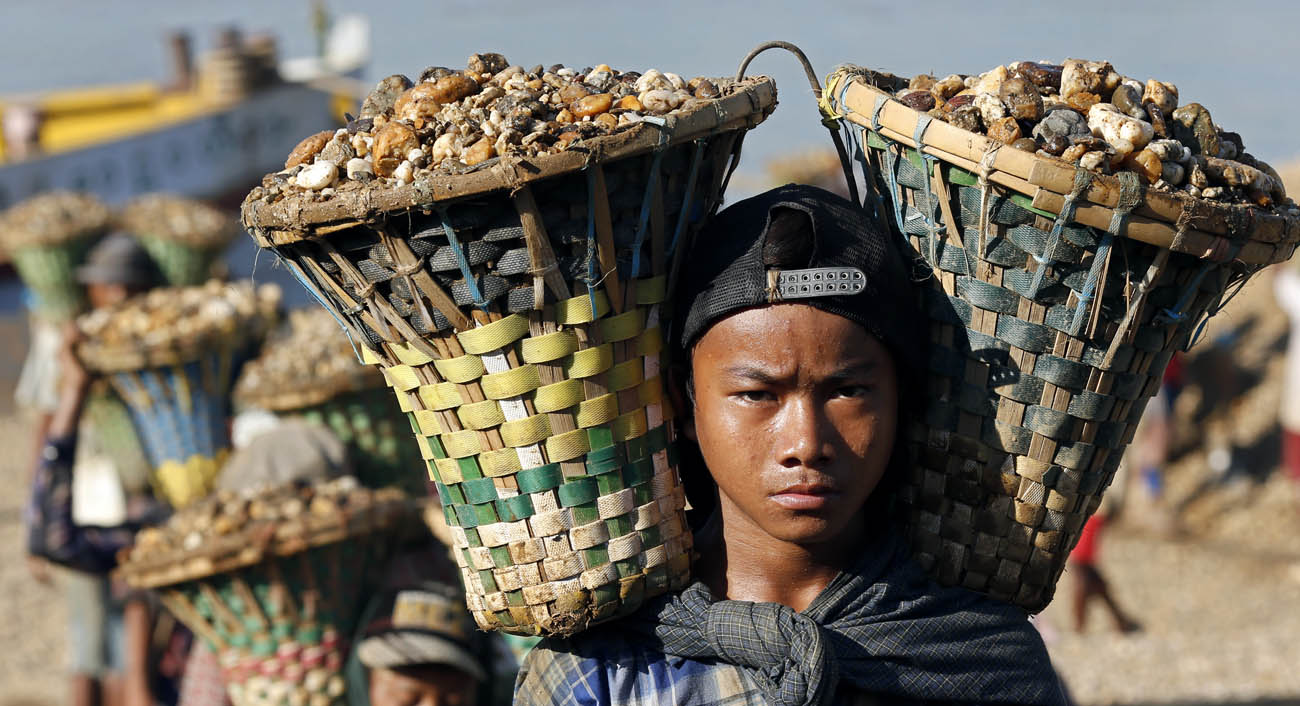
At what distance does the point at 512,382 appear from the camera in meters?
2.11

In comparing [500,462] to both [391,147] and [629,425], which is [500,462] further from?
[391,147]

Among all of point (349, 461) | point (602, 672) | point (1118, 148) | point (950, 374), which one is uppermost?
point (1118, 148)

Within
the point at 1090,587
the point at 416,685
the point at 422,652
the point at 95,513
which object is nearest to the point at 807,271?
the point at 422,652

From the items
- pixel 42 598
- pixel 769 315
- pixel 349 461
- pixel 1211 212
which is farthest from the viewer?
pixel 42 598

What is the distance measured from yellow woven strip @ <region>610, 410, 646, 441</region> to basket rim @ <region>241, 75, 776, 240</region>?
41 cm

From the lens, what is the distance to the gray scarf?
2227 millimetres

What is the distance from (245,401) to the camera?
16.9ft

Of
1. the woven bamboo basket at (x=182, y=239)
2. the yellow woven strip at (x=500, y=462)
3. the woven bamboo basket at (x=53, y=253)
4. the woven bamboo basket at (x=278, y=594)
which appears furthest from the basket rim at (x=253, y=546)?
the woven bamboo basket at (x=182, y=239)

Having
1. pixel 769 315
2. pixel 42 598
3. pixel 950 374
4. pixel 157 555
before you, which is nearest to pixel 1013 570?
pixel 950 374

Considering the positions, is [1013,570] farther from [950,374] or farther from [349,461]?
[349,461]

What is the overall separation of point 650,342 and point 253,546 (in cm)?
200

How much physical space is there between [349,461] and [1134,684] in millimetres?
4480

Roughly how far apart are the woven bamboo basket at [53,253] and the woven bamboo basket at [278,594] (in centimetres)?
469

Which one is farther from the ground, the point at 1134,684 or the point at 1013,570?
the point at 1013,570
